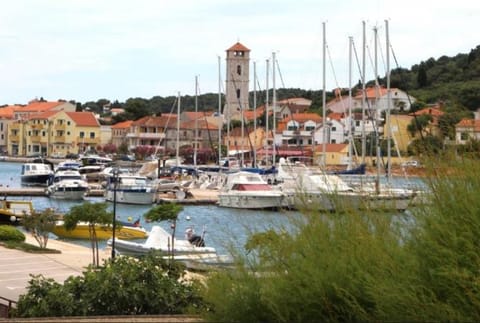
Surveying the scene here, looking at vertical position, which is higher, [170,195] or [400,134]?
[400,134]

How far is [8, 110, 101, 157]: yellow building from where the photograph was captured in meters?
149

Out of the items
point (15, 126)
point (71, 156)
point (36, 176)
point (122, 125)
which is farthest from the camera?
point (15, 126)

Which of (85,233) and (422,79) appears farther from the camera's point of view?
(422,79)

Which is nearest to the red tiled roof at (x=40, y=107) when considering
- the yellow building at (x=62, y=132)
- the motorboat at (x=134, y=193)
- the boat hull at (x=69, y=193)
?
the yellow building at (x=62, y=132)

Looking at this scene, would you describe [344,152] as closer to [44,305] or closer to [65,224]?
[65,224]

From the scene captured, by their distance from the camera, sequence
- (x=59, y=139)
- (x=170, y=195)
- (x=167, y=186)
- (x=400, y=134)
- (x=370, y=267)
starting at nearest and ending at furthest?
(x=370, y=267)
(x=400, y=134)
(x=170, y=195)
(x=167, y=186)
(x=59, y=139)

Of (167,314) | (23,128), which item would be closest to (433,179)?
(167,314)

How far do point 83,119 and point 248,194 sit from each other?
95.5m

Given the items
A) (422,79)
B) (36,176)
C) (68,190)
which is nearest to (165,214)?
(68,190)

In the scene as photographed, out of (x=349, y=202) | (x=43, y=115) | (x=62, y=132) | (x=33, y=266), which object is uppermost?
(x=43, y=115)

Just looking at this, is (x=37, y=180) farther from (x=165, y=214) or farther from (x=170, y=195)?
(x=165, y=214)

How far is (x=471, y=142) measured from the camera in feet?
43.0

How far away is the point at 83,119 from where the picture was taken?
15112 cm

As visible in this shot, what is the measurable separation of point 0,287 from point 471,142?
39.6 feet
